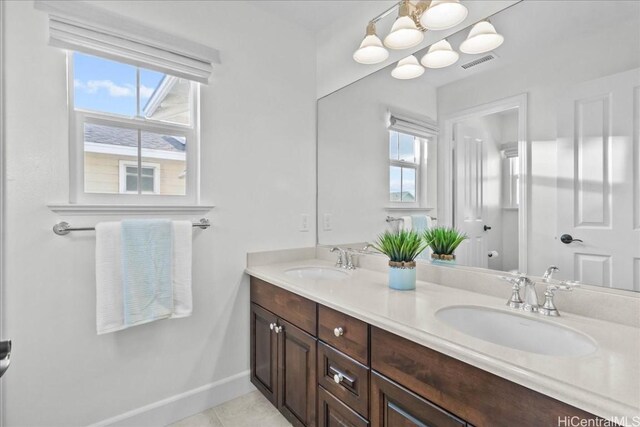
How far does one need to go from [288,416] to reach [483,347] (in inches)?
47.5

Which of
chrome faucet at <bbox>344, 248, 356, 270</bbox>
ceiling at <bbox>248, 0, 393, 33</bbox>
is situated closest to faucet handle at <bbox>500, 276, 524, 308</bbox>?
chrome faucet at <bbox>344, 248, 356, 270</bbox>

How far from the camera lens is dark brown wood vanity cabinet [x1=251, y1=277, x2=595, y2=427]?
82 centimetres

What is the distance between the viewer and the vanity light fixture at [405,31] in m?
1.69

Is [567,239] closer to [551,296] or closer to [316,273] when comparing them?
[551,296]

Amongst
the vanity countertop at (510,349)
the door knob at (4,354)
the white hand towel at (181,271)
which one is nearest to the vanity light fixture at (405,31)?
the vanity countertop at (510,349)

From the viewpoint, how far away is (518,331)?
44.3 inches

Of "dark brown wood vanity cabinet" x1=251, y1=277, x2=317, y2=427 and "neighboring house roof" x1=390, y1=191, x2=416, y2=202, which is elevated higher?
"neighboring house roof" x1=390, y1=191, x2=416, y2=202

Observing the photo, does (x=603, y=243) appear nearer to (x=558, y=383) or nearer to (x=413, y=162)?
(x=558, y=383)

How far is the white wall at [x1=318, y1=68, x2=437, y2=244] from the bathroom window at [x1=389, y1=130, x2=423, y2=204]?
0.16ft

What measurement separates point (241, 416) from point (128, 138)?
5.52 ft

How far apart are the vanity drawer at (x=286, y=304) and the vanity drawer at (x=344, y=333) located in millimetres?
71

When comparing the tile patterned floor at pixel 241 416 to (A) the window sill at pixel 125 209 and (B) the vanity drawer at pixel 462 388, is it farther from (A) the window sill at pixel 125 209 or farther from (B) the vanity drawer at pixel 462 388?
(A) the window sill at pixel 125 209

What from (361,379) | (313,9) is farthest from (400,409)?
(313,9)

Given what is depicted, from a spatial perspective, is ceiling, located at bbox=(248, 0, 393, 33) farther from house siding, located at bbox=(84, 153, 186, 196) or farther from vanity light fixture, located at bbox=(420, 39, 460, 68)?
house siding, located at bbox=(84, 153, 186, 196)
